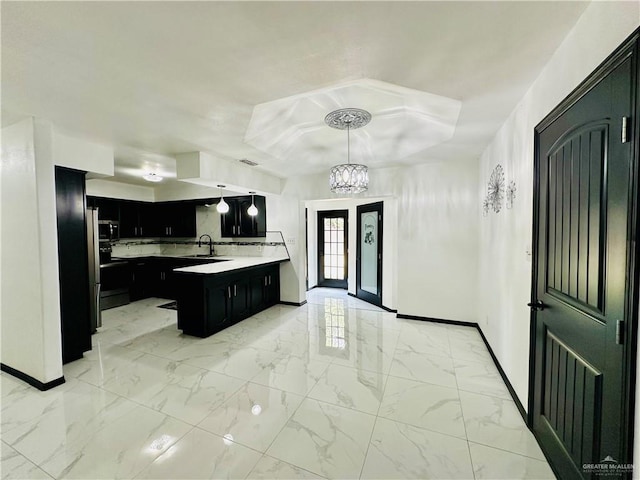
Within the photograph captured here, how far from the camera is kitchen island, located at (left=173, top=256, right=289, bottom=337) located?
3.55m

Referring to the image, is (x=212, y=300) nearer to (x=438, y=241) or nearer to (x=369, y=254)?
(x=369, y=254)

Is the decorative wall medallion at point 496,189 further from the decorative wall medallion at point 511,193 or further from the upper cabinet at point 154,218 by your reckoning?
the upper cabinet at point 154,218

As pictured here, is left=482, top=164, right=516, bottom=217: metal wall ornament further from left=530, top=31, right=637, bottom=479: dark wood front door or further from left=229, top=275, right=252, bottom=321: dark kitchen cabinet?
left=229, top=275, right=252, bottom=321: dark kitchen cabinet

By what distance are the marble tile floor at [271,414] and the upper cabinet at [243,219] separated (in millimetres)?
2280

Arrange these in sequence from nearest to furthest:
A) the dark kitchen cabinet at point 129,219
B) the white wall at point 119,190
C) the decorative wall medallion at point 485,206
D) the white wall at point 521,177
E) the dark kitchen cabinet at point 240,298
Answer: the white wall at point 521,177, the decorative wall medallion at point 485,206, the dark kitchen cabinet at point 240,298, the white wall at point 119,190, the dark kitchen cabinet at point 129,219

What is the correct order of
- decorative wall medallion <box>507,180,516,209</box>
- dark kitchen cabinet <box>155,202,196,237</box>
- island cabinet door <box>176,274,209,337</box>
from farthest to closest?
dark kitchen cabinet <box>155,202,196,237</box> → island cabinet door <box>176,274,209,337</box> → decorative wall medallion <box>507,180,516,209</box>

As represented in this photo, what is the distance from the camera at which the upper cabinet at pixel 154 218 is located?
559 cm

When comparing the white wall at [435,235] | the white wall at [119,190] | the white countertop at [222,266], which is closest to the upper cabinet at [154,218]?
the white wall at [119,190]

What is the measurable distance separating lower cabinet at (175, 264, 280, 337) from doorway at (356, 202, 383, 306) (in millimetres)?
2353

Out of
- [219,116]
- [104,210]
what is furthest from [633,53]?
[104,210]

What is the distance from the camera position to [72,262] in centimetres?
Answer: 290

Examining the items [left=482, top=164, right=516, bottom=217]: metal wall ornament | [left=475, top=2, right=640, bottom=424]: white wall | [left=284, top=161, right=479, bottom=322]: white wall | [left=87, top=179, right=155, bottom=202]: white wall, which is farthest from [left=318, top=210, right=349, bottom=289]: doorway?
[left=87, top=179, right=155, bottom=202]: white wall

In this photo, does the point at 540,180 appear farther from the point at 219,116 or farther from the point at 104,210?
the point at 104,210

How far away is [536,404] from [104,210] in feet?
22.7
